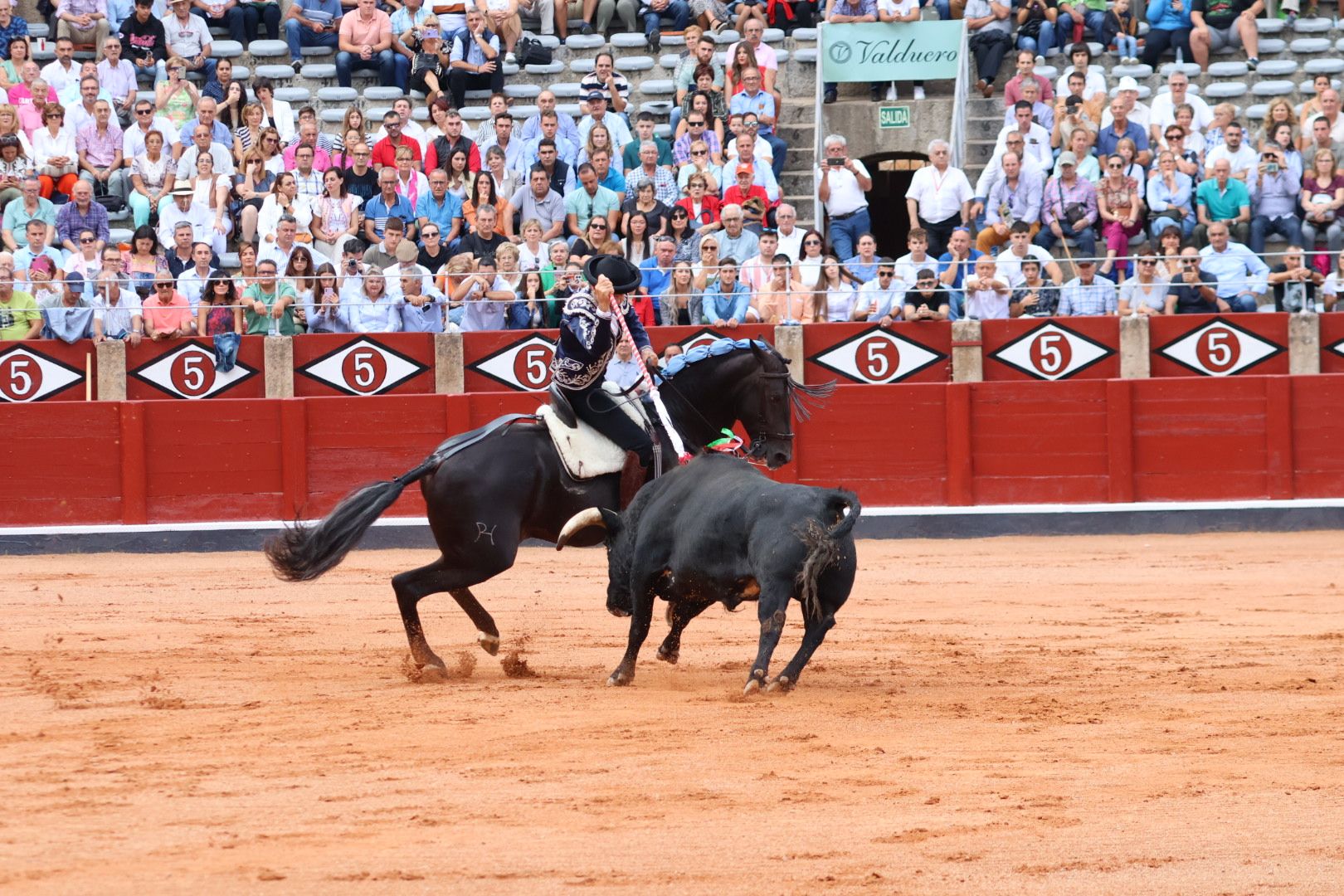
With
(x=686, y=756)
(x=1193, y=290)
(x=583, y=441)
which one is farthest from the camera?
(x=1193, y=290)

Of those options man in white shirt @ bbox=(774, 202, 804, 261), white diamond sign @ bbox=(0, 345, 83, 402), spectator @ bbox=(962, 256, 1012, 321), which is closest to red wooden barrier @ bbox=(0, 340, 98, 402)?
white diamond sign @ bbox=(0, 345, 83, 402)

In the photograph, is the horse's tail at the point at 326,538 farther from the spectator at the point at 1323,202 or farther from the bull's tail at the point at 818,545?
the spectator at the point at 1323,202

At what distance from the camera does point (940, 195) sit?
49.2 ft

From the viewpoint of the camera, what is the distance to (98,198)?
51.9ft

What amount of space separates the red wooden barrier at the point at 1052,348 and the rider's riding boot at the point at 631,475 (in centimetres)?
671

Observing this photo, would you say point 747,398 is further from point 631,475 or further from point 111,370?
point 111,370

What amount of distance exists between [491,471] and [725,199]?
7.48m

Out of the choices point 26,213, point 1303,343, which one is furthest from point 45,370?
point 1303,343

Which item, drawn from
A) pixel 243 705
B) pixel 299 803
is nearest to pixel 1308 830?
pixel 299 803

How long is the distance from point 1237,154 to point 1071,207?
1.52 m

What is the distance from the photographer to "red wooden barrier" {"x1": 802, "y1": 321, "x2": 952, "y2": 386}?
554 inches

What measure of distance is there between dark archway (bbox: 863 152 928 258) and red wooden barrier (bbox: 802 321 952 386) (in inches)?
157

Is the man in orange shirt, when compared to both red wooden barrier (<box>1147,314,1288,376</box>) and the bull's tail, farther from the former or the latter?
the bull's tail

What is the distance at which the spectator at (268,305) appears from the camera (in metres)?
14.0
